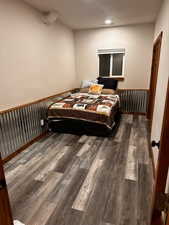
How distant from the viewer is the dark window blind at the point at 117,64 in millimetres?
4508

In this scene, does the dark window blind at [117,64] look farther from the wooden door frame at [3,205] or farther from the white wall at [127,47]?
the wooden door frame at [3,205]

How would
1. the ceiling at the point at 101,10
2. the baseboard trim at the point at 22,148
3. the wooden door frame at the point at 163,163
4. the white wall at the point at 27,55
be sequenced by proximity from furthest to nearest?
the ceiling at the point at 101,10, the baseboard trim at the point at 22,148, the white wall at the point at 27,55, the wooden door frame at the point at 163,163

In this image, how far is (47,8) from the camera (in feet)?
9.40

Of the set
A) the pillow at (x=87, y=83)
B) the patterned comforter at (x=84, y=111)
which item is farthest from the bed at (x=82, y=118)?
the pillow at (x=87, y=83)

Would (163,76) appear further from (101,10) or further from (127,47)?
(127,47)

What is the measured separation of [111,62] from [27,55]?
269 centimetres

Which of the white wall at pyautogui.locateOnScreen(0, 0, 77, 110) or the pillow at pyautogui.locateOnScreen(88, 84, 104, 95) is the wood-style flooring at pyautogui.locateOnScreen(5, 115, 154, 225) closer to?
the white wall at pyautogui.locateOnScreen(0, 0, 77, 110)

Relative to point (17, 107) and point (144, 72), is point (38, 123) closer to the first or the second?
point (17, 107)

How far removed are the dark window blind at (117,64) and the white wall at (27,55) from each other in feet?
5.20

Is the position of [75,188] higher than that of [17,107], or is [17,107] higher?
[17,107]

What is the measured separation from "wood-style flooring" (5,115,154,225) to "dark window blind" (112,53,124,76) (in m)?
2.36

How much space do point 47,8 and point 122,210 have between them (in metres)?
3.44

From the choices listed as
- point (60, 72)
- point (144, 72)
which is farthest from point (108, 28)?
point (60, 72)

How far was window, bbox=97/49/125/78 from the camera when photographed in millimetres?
4492
